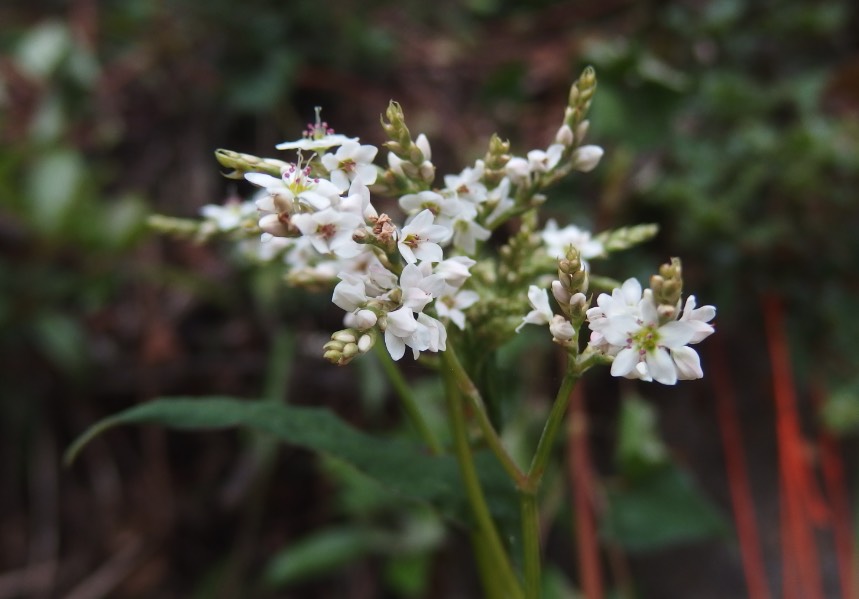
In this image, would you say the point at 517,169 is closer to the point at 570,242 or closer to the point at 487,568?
the point at 570,242

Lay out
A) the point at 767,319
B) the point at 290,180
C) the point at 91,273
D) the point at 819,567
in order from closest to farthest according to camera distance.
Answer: the point at 290,180 → the point at 819,567 → the point at 767,319 → the point at 91,273

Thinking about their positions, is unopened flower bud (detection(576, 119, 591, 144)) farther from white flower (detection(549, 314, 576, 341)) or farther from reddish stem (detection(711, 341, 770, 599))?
reddish stem (detection(711, 341, 770, 599))

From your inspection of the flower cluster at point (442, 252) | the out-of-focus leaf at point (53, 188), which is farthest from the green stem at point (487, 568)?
the out-of-focus leaf at point (53, 188)

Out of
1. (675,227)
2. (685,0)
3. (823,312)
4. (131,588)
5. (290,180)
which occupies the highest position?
(685,0)

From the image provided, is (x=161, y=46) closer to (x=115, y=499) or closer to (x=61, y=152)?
(x=61, y=152)

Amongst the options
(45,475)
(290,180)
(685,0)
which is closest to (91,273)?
(45,475)

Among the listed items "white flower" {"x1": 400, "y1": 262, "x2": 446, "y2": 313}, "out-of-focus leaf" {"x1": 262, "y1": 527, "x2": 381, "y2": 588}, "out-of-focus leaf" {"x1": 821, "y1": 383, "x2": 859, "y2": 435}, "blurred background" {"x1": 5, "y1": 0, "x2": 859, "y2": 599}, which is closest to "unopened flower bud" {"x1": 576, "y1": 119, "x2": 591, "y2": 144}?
"white flower" {"x1": 400, "y1": 262, "x2": 446, "y2": 313}

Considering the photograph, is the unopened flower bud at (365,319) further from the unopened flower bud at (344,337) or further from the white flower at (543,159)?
the white flower at (543,159)
